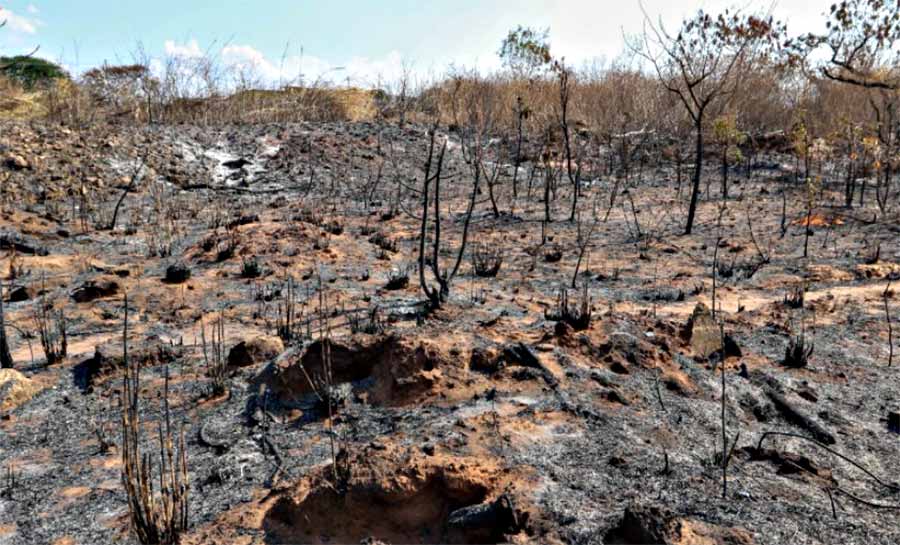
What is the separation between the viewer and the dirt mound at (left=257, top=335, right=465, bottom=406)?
13.2 feet

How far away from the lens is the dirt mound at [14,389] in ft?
13.7

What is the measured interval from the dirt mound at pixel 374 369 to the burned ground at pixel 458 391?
0.01m

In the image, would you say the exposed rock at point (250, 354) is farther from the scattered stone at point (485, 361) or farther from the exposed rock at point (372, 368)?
the scattered stone at point (485, 361)

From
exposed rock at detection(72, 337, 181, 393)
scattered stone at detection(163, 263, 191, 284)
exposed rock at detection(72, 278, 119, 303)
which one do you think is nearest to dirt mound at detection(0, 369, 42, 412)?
exposed rock at detection(72, 337, 181, 393)

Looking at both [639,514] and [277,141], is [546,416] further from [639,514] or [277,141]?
[277,141]

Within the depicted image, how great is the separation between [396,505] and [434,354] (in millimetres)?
1331

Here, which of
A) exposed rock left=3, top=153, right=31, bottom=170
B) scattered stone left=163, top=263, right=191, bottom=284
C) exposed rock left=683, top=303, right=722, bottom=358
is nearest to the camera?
exposed rock left=683, top=303, right=722, bottom=358

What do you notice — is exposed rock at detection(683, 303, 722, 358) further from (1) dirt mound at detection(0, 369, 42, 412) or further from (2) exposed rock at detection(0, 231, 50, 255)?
(2) exposed rock at detection(0, 231, 50, 255)

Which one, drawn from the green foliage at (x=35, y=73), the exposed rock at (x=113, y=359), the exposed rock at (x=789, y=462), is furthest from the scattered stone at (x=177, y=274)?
the green foliage at (x=35, y=73)

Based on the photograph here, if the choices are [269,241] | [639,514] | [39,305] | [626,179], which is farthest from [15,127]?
[639,514]

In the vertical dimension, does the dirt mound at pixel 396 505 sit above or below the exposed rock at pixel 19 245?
below

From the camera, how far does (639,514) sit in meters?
2.59

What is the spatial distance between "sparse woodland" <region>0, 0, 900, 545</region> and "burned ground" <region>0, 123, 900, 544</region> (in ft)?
0.07

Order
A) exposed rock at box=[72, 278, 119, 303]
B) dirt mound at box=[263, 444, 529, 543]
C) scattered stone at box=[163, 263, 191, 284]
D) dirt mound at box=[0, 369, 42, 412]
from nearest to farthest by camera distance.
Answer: dirt mound at box=[263, 444, 529, 543], dirt mound at box=[0, 369, 42, 412], exposed rock at box=[72, 278, 119, 303], scattered stone at box=[163, 263, 191, 284]
